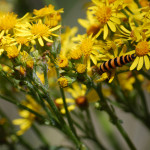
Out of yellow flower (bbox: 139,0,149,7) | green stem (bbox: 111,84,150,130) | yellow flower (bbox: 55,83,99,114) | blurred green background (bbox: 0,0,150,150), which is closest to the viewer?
yellow flower (bbox: 139,0,149,7)

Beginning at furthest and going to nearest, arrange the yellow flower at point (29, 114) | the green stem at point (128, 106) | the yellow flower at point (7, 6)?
the yellow flower at point (7, 6), the yellow flower at point (29, 114), the green stem at point (128, 106)

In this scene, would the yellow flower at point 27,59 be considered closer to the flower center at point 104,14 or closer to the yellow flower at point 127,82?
the flower center at point 104,14

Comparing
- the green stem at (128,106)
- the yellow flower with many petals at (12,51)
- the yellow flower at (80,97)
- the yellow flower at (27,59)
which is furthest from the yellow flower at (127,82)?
the yellow flower with many petals at (12,51)

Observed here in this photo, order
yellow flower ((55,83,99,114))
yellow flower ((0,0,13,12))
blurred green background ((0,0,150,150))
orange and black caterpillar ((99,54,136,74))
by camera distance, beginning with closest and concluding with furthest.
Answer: orange and black caterpillar ((99,54,136,74)) < yellow flower ((55,83,99,114)) < blurred green background ((0,0,150,150)) < yellow flower ((0,0,13,12))

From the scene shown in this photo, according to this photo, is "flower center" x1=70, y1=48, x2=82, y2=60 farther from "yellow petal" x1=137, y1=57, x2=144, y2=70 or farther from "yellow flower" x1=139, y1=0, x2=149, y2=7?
"yellow flower" x1=139, y1=0, x2=149, y2=7

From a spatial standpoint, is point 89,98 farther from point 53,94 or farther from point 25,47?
point 25,47

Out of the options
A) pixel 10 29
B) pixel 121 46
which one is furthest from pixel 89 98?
pixel 10 29

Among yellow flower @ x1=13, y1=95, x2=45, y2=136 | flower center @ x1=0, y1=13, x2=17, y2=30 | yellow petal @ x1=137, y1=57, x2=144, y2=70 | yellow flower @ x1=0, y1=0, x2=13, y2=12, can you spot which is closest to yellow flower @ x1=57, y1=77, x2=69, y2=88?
yellow petal @ x1=137, y1=57, x2=144, y2=70

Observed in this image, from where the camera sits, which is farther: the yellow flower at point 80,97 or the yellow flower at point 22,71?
the yellow flower at point 80,97
